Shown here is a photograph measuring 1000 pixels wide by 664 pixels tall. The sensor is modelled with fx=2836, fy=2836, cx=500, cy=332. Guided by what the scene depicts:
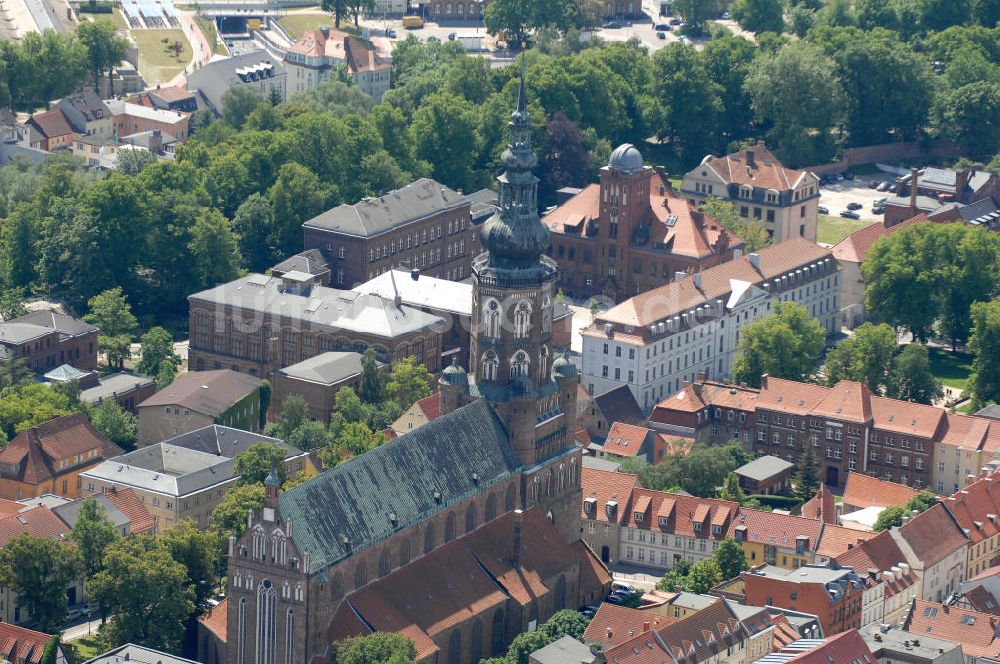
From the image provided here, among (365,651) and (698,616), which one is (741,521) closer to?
(698,616)

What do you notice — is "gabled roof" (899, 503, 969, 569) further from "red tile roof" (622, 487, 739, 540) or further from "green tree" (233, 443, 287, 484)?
"green tree" (233, 443, 287, 484)

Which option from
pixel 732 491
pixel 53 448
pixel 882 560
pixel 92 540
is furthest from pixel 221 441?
pixel 882 560

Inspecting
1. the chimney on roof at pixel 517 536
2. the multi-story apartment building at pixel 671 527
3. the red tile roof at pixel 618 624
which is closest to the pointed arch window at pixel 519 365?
the chimney on roof at pixel 517 536

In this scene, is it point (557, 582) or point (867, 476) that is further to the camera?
point (867, 476)

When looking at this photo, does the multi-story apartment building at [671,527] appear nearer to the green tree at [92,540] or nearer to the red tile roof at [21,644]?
the green tree at [92,540]

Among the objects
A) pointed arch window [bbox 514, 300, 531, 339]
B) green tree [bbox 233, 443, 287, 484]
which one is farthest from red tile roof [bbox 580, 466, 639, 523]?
green tree [bbox 233, 443, 287, 484]

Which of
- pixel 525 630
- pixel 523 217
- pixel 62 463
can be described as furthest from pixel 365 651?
pixel 62 463

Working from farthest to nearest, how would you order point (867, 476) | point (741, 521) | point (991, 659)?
point (867, 476) < point (741, 521) < point (991, 659)

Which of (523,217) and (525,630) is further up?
(523,217)
